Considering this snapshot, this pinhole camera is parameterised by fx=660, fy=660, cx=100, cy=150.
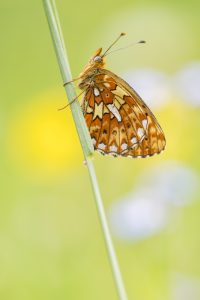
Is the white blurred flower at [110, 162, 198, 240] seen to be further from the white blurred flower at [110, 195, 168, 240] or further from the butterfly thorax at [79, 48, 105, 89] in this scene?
the butterfly thorax at [79, 48, 105, 89]

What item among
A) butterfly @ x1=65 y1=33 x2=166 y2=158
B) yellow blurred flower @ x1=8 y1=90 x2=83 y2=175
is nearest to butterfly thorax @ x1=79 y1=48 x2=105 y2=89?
butterfly @ x1=65 y1=33 x2=166 y2=158

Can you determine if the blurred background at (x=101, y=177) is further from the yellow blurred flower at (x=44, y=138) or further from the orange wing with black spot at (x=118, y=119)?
the orange wing with black spot at (x=118, y=119)

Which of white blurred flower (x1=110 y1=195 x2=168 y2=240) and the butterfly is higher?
the butterfly

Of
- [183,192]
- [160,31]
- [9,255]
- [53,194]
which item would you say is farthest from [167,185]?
[160,31]

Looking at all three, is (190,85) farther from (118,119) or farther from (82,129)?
(82,129)

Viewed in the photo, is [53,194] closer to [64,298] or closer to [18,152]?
[18,152]

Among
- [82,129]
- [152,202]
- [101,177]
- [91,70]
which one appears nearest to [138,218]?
[152,202]

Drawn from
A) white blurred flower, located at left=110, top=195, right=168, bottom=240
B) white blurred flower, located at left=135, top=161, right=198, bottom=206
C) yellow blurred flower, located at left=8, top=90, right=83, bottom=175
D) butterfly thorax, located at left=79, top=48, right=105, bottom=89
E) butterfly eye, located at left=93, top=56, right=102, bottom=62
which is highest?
butterfly eye, located at left=93, top=56, right=102, bottom=62

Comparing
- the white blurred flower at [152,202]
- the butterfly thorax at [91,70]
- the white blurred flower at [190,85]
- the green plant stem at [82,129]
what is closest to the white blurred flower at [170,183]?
the white blurred flower at [152,202]
